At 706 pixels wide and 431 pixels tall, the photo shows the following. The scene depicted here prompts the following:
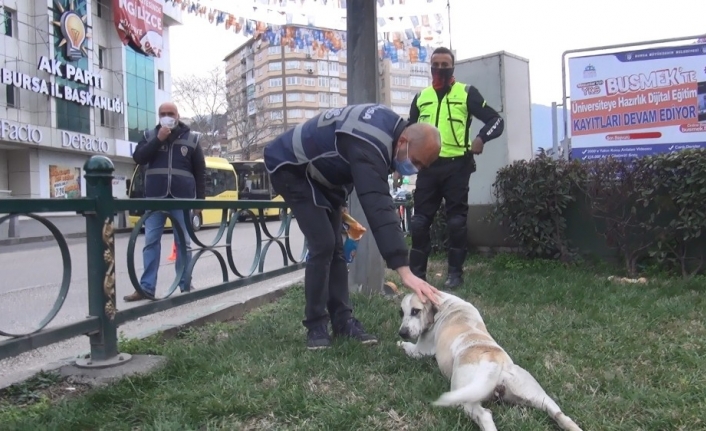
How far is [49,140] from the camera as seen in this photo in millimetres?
25750

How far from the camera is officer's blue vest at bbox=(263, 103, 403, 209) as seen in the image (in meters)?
2.95

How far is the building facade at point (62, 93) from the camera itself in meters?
24.7

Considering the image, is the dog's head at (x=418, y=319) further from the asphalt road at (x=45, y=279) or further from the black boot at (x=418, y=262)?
the black boot at (x=418, y=262)

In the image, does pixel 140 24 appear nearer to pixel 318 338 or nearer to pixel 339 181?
pixel 339 181

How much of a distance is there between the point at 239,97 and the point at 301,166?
56.5 meters

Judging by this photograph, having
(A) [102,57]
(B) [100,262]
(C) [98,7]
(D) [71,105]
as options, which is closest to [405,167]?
(B) [100,262]

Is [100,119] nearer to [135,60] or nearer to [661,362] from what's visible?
[135,60]

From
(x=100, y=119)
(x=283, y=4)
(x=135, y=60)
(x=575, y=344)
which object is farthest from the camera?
(x=135, y=60)

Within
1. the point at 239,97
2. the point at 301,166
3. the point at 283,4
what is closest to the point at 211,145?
the point at 239,97

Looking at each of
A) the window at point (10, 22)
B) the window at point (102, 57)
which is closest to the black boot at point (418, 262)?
the window at point (10, 22)

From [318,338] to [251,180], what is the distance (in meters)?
26.4

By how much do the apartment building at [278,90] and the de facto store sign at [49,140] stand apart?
20.9 m

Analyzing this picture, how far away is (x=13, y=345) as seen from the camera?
271cm

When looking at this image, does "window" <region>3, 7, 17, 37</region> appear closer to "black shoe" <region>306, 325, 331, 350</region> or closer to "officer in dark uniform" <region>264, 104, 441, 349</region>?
"officer in dark uniform" <region>264, 104, 441, 349</region>
